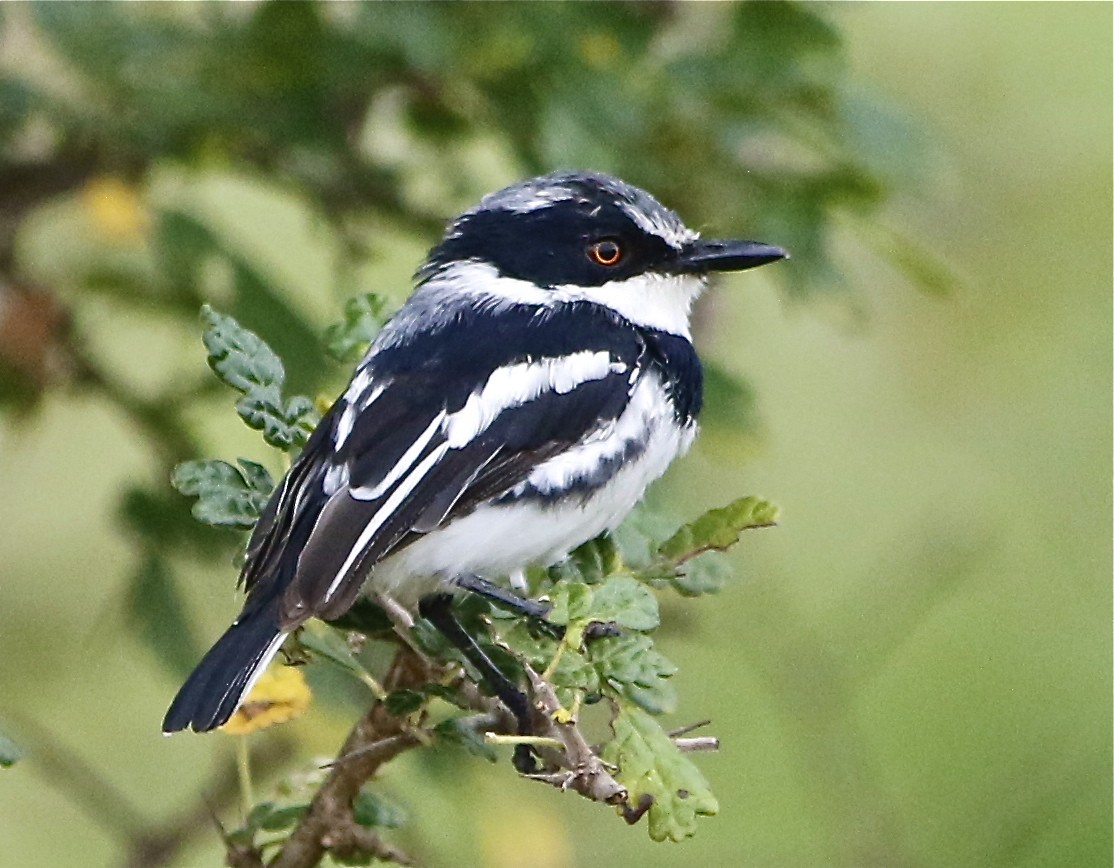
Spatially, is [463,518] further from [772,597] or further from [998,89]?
A: [998,89]

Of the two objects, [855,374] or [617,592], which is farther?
[855,374]

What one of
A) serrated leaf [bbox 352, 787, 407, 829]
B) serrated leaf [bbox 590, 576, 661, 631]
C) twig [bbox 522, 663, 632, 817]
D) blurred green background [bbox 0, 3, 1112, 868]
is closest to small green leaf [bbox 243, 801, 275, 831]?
serrated leaf [bbox 352, 787, 407, 829]

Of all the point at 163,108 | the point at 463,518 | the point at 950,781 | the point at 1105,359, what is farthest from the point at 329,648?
the point at 1105,359

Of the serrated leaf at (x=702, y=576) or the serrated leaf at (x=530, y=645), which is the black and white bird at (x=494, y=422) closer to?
the serrated leaf at (x=530, y=645)

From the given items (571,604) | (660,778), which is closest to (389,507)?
(571,604)

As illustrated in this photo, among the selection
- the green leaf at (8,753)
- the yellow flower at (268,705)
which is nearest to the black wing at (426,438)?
the yellow flower at (268,705)

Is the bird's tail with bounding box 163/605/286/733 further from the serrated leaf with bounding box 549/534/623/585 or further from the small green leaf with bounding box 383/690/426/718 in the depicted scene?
the serrated leaf with bounding box 549/534/623/585
